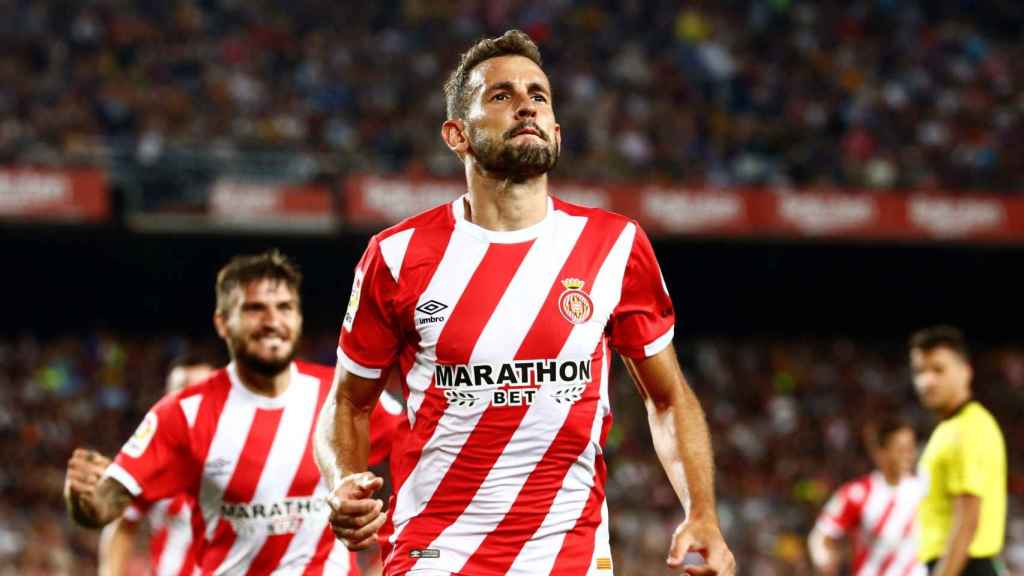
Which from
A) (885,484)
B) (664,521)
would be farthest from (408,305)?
(664,521)

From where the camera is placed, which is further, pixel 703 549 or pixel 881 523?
pixel 881 523

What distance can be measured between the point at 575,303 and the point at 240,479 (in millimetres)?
1770

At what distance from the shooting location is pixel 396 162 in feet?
58.2

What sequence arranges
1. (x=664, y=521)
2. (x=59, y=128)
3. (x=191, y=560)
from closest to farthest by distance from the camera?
1. (x=191, y=560)
2. (x=664, y=521)
3. (x=59, y=128)

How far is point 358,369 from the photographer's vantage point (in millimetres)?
3682

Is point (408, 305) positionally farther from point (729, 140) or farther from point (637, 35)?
point (637, 35)

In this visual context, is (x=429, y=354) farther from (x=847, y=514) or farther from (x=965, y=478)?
(x=847, y=514)

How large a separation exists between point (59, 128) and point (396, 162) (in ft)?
13.2

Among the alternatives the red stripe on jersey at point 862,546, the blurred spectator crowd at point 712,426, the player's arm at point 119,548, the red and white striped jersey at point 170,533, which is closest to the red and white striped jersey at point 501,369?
the red and white striped jersey at point 170,533

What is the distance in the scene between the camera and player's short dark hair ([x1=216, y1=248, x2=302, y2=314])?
16.5ft

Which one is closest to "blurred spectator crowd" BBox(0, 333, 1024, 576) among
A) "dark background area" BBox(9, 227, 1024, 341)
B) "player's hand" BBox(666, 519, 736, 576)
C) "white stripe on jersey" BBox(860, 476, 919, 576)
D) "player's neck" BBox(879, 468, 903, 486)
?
"dark background area" BBox(9, 227, 1024, 341)

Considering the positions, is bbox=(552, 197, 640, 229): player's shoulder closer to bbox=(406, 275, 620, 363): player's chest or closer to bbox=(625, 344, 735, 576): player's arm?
bbox=(406, 275, 620, 363): player's chest

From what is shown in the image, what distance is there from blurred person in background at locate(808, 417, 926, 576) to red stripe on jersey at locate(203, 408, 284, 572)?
15.6 feet

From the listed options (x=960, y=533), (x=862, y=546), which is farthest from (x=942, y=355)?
(x=862, y=546)
